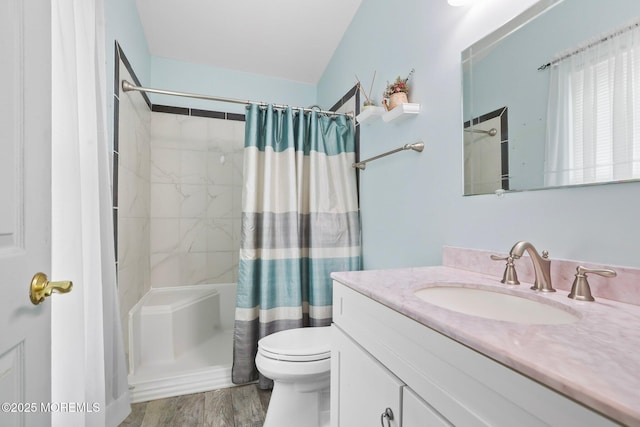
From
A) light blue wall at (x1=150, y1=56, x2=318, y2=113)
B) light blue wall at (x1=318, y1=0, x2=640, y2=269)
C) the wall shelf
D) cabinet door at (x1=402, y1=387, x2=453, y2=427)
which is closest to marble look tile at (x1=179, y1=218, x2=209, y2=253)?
light blue wall at (x1=150, y1=56, x2=318, y2=113)

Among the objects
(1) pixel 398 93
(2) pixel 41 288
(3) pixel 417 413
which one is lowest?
(3) pixel 417 413

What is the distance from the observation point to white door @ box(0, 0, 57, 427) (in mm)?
545

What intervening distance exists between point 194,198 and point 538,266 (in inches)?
103

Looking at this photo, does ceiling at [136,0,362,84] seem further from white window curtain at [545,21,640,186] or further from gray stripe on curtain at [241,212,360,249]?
white window curtain at [545,21,640,186]

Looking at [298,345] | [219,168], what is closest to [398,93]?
[298,345]

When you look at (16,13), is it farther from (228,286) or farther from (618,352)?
(228,286)

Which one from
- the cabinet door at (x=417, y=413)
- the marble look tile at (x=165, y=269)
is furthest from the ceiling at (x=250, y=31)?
the cabinet door at (x=417, y=413)

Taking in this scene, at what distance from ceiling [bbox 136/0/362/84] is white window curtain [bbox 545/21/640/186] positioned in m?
1.57

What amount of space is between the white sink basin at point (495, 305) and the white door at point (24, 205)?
93cm

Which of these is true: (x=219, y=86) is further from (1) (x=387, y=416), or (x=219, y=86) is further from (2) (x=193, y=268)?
(1) (x=387, y=416)

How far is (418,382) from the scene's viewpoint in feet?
1.99

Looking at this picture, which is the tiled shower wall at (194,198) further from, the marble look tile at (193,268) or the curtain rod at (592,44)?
the curtain rod at (592,44)

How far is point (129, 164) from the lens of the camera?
1.87 metres

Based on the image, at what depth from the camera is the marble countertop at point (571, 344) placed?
316mm
